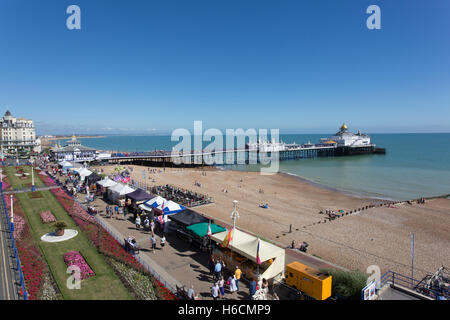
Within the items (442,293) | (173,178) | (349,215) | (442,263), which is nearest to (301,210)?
(349,215)

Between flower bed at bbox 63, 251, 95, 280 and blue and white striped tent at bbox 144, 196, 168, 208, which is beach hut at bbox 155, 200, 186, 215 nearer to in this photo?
blue and white striped tent at bbox 144, 196, 168, 208

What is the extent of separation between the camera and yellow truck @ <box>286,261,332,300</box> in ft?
28.9

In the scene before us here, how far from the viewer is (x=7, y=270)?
9734 millimetres

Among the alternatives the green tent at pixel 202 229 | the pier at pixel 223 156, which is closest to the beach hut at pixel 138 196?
the green tent at pixel 202 229

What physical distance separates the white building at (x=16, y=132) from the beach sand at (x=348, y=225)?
6623 cm

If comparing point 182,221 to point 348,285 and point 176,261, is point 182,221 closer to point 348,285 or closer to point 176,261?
point 176,261

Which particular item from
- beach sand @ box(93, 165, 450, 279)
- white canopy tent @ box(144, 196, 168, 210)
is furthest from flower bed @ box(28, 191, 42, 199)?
beach sand @ box(93, 165, 450, 279)

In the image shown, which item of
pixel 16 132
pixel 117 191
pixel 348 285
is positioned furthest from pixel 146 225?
pixel 16 132

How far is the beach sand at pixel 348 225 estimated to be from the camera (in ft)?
50.0

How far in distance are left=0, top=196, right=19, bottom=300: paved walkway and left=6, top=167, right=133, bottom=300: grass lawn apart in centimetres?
113

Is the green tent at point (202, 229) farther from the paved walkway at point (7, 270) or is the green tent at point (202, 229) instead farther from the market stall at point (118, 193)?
the market stall at point (118, 193)

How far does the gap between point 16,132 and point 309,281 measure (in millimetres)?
105747

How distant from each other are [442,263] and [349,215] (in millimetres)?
9194
